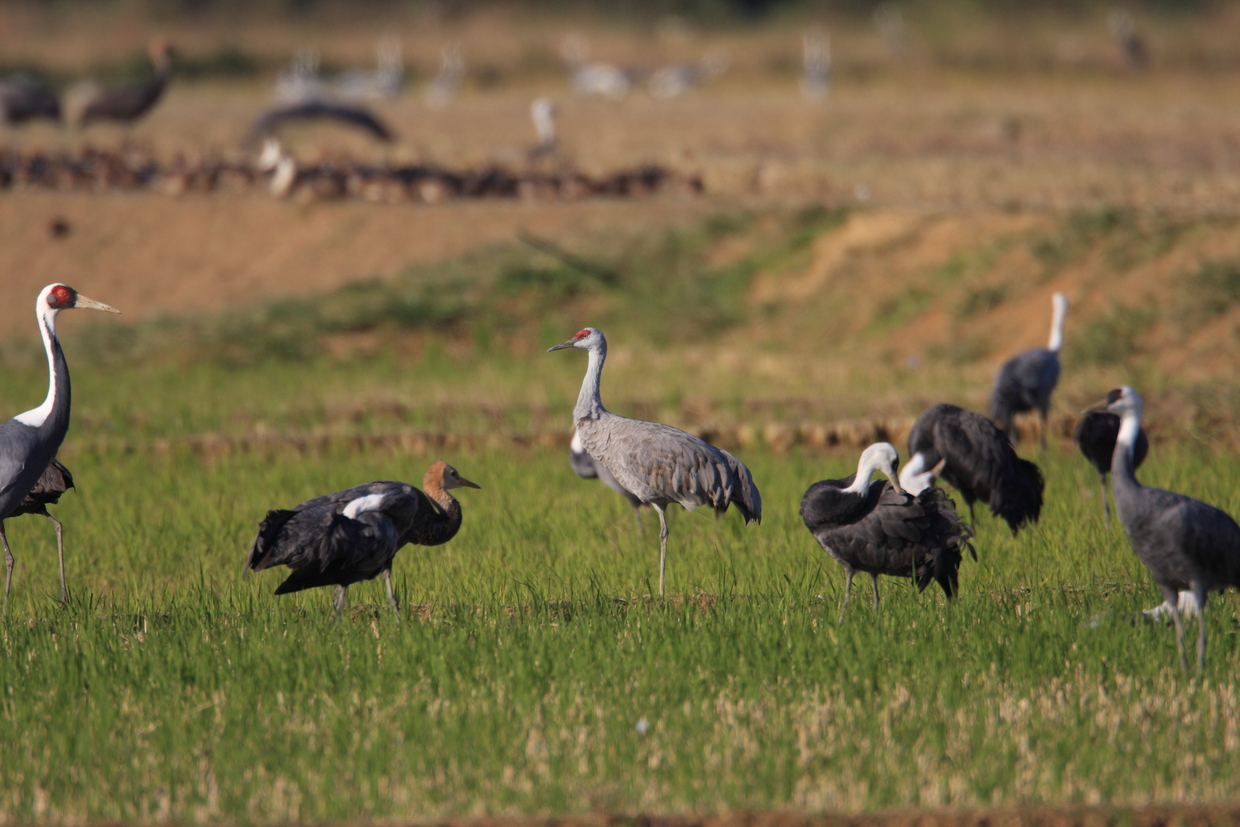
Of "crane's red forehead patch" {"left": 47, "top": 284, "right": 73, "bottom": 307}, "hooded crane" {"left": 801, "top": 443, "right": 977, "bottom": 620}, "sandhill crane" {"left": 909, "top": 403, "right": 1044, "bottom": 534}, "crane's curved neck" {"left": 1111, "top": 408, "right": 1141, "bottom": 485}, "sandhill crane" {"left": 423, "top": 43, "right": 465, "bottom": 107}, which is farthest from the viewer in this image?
"sandhill crane" {"left": 423, "top": 43, "right": 465, "bottom": 107}

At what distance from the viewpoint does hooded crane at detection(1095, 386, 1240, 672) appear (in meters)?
6.10

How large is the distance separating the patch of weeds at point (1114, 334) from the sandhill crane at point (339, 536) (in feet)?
32.5

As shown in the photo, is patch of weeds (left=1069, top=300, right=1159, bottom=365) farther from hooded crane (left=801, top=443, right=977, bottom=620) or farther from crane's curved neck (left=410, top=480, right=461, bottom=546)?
crane's curved neck (left=410, top=480, right=461, bottom=546)

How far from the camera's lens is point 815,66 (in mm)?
42125

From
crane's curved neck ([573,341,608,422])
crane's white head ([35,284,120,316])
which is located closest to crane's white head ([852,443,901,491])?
crane's curved neck ([573,341,608,422])

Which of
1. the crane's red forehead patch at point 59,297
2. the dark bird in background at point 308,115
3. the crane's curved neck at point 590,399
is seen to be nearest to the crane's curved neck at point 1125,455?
the crane's curved neck at point 590,399

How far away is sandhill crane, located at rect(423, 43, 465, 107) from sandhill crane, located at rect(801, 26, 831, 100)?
34.2ft

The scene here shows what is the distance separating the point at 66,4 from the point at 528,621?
5854 cm

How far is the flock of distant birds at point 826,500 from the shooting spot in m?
6.23

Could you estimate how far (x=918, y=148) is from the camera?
93.5 feet

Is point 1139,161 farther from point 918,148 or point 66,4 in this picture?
point 66,4

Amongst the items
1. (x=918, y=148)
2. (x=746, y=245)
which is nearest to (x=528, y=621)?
(x=746, y=245)

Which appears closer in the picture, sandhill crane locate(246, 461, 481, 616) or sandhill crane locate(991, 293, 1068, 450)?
sandhill crane locate(246, 461, 481, 616)

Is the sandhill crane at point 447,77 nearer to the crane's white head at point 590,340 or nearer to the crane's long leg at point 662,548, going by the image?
the crane's white head at point 590,340
